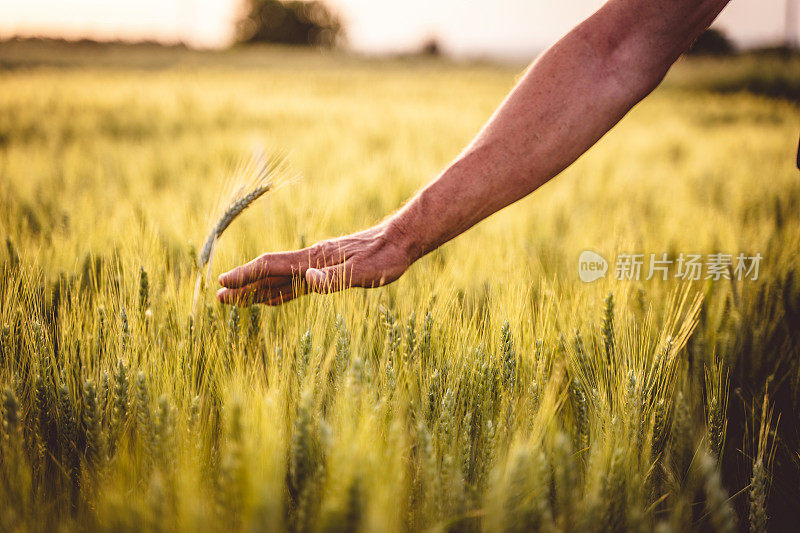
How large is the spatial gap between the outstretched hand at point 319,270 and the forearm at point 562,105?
0.06 metres

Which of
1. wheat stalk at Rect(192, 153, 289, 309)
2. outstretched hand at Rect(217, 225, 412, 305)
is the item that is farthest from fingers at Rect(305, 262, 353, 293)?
wheat stalk at Rect(192, 153, 289, 309)

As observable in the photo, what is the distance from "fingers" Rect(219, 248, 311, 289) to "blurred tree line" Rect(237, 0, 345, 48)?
42.6 m

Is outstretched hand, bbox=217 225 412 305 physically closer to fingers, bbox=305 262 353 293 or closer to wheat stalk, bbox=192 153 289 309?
fingers, bbox=305 262 353 293

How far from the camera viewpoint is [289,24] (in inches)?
1533

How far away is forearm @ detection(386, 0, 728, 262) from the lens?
851 millimetres

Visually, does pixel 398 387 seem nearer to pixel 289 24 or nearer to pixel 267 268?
pixel 267 268

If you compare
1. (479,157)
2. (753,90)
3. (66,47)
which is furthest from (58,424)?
(66,47)

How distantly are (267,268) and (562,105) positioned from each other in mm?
606

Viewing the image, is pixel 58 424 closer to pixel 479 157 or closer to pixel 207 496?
pixel 207 496

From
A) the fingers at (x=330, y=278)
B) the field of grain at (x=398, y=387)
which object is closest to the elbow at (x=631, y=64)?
the field of grain at (x=398, y=387)

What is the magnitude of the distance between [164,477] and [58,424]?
0.28m

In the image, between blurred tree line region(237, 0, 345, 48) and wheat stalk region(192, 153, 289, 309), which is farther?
blurred tree line region(237, 0, 345, 48)

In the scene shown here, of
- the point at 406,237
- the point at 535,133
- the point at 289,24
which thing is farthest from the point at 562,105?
the point at 289,24

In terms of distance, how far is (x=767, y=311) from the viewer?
4.09 ft
